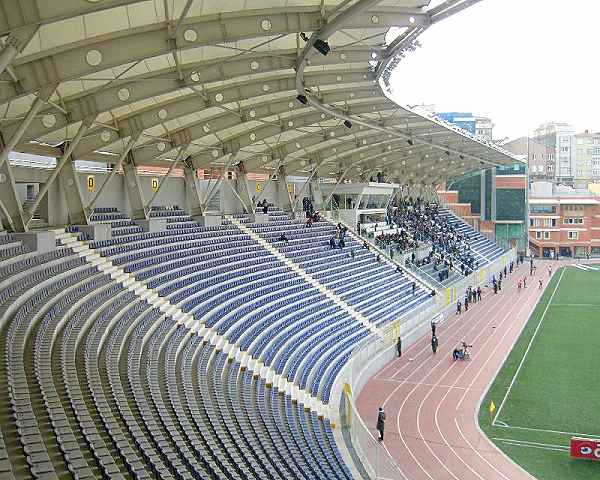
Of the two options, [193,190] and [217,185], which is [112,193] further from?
[217,185]

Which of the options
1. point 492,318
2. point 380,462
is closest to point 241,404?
point 380,462

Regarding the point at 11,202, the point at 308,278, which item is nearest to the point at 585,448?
Answer: the point at 308,278

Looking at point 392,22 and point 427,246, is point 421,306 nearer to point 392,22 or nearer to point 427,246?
point 427,246

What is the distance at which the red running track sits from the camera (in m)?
15.7

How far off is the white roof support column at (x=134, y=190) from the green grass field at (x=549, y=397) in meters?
12.9

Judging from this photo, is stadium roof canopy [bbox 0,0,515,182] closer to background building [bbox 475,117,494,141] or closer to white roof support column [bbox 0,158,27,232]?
white roof support column [bbox 0,158,27,232]

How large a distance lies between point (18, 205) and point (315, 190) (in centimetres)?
2426

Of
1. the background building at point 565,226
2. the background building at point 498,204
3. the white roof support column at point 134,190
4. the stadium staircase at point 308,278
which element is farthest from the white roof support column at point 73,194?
the background building at point 565,226

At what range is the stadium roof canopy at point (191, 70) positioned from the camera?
12.0 meters

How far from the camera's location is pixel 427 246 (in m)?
44.9

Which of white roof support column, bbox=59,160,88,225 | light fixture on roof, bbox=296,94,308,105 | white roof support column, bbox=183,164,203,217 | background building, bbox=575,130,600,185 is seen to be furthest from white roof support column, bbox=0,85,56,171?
background building, bbox=575,130,600,185

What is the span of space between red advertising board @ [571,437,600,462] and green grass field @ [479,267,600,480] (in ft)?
0.47

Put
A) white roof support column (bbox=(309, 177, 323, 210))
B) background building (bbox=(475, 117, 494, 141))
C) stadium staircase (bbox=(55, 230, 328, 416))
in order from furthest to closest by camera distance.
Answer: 1. background building (bbox=(475, 117, 494, 141))
2. white roof support column (bbox=(309, 177, 323, 210))
3. stadium staircase (bbox=(55, 230, 328, 416))

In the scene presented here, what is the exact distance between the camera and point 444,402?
2047cm
